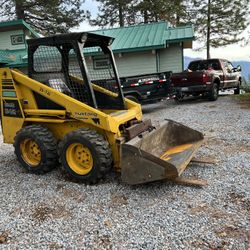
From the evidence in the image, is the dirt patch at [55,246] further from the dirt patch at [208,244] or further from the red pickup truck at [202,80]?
the red pickup truck at [202,80]

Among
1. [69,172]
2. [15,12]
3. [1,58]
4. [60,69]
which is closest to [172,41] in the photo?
[1,58]

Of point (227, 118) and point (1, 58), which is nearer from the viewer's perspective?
point (227, 118)

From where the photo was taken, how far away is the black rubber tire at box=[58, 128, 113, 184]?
454 cm

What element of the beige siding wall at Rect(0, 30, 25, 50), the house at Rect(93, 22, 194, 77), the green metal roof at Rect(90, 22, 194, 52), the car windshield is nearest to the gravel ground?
the car windshield

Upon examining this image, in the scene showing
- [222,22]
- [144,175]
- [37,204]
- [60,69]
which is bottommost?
[37,204]

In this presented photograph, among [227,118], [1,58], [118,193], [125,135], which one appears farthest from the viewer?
[1,58]

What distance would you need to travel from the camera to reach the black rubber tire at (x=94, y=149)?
454cm

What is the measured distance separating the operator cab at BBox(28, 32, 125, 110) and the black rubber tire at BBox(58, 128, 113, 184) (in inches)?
21.2

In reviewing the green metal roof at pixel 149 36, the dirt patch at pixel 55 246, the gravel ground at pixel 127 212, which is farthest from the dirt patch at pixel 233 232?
the green metal roof at pixel 149 36

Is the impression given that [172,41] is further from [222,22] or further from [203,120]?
[222,22]

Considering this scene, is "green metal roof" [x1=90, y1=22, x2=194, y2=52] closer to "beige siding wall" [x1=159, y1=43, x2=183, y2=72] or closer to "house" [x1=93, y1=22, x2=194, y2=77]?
"house" [x1=93, y1=22, x2=194, y2=77]

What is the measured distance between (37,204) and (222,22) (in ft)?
79.4

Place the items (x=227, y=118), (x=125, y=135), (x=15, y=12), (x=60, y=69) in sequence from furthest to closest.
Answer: (x=15, y=12), (x=227, y=118), (x=60, y=69), (x=125, y=135)

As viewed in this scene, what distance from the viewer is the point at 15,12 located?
23.7 m
